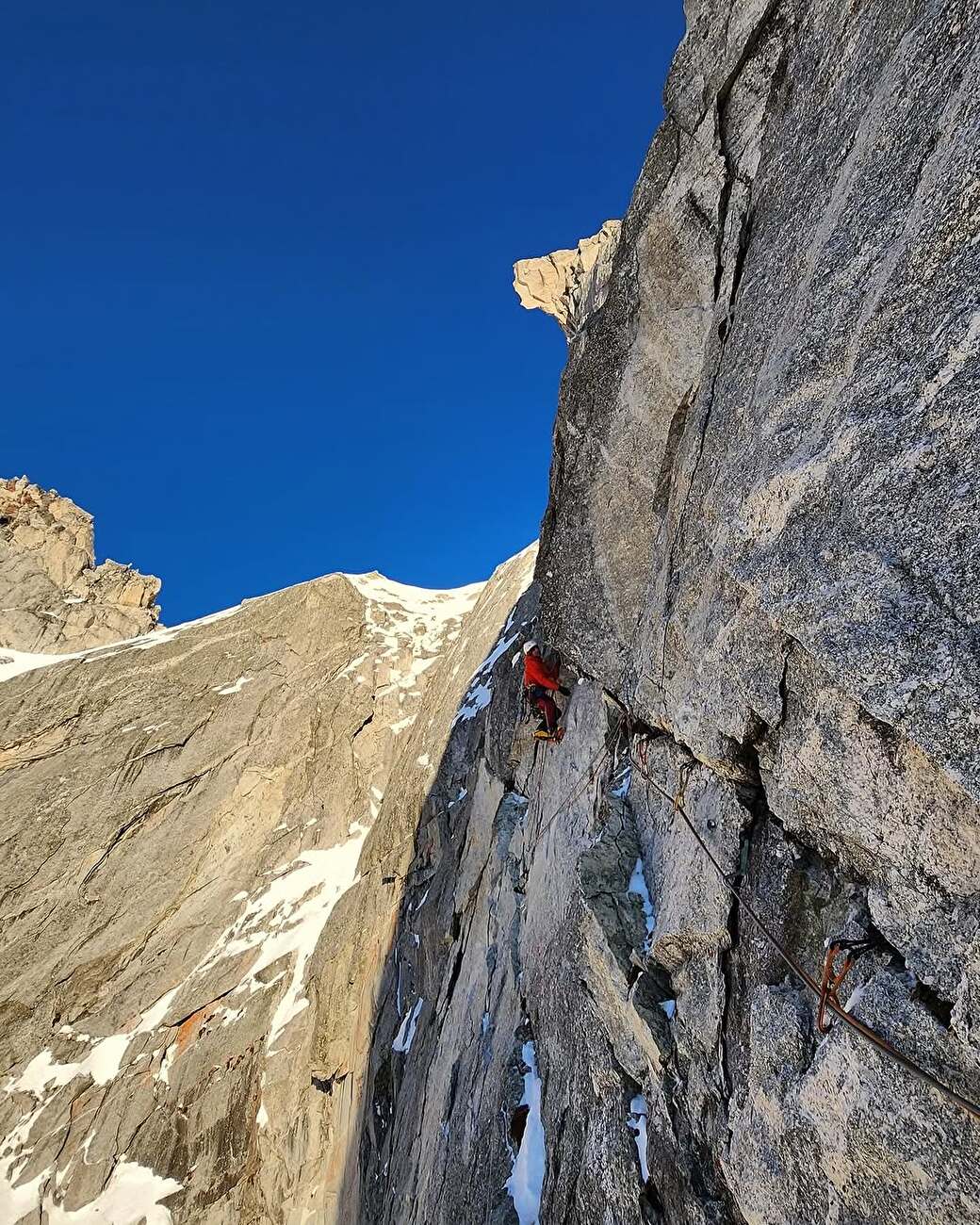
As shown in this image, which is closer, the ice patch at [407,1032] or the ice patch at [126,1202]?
the ice patch at [407,1032]

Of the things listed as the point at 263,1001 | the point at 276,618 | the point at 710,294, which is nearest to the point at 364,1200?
the point at 263,1001

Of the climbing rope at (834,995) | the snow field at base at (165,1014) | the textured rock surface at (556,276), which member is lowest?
the snow field at base at (165,1014)

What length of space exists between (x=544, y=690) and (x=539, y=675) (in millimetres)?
554

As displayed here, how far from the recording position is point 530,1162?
31.4 feet

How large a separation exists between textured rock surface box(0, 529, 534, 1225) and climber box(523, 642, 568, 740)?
15448 mm

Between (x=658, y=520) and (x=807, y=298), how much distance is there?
440 cm

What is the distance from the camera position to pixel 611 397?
428 inches

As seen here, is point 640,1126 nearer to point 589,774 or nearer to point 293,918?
point 589,774

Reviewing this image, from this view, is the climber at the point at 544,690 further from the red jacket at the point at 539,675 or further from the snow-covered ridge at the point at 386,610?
the snow-covered ridge at the point at 386,610

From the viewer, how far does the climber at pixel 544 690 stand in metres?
15.1

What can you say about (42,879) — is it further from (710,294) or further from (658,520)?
(710,294)

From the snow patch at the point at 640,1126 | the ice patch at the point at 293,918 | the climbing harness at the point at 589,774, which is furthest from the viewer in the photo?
the ice patch at the point at 293,918

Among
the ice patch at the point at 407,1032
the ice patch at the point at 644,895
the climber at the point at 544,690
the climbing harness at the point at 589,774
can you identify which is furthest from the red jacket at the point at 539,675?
the ice patch at the point at 407,1032

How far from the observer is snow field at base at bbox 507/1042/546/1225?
909 cm
